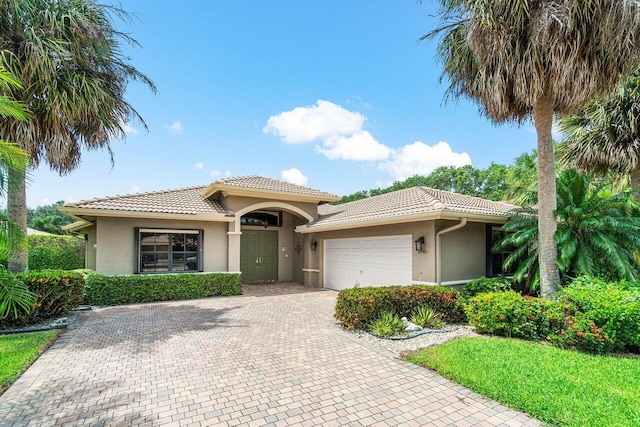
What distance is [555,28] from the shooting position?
695 centimetres

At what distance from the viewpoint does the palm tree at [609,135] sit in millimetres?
10078

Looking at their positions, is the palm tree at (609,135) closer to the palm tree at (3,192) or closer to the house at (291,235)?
the house at (291,235)

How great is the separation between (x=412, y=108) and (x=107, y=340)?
15.8 metres

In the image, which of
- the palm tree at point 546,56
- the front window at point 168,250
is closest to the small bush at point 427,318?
the palm tree at point 546,56

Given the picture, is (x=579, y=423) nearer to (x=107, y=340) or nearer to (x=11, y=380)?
(x=11, y=380)

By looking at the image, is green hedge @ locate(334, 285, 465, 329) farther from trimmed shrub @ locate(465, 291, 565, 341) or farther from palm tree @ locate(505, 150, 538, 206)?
palm tree @ locate(505, 150, 538, 206)

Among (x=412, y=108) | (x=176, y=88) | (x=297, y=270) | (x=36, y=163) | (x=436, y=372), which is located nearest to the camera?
(x=436, y=372)

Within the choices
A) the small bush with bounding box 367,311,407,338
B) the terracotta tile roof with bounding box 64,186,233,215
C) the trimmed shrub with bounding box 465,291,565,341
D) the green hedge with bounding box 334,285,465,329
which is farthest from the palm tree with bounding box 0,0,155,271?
the trimmed shrub with bounding box 465,291,565,341

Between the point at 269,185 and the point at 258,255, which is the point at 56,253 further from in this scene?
the point at 269,185

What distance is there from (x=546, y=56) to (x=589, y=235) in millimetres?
4851

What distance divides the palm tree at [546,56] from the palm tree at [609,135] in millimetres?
2777

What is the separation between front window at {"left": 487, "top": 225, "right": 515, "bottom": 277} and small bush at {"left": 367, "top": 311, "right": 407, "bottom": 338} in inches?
196

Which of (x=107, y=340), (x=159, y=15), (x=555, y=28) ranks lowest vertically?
(x=107, y=340)

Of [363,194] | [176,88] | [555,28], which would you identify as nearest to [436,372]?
[555,28]
